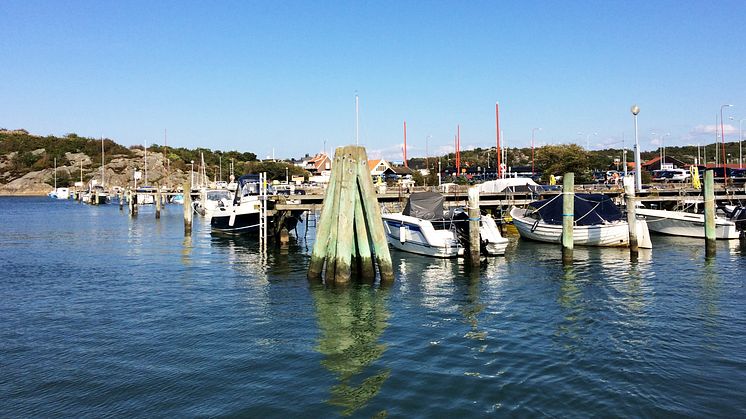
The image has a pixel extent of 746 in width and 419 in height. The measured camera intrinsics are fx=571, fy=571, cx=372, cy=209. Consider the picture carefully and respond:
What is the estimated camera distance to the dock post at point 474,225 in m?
23.7

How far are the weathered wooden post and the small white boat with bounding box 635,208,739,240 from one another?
→ 2402 centimetres

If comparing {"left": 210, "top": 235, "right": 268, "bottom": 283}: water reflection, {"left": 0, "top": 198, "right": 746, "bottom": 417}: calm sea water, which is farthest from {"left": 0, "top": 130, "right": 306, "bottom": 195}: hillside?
{"left": 0, "top": 198, "right": 746, "bottom": 417}: calm sea water

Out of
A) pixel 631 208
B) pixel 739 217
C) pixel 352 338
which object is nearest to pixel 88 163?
pixel 739 217

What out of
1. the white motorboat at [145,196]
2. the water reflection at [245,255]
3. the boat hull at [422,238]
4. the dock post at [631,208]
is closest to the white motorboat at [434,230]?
the boat hull at [422,238]

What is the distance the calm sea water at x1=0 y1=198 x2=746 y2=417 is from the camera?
10075 mm

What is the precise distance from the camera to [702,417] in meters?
9.29

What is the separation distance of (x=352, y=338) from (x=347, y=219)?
558 cm

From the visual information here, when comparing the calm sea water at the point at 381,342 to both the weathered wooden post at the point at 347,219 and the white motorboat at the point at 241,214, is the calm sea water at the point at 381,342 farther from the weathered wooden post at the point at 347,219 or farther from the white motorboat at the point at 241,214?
the white motorboat at the point at 241,214

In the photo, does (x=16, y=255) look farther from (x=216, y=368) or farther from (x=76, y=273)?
(x=216, y=368)

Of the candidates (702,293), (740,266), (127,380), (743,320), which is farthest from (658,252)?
(127,380)

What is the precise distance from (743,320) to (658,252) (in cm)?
1462

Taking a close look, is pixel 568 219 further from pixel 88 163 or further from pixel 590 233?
pixel 88 163

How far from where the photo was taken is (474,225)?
24.0m

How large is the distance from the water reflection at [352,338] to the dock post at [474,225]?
20.0ft
